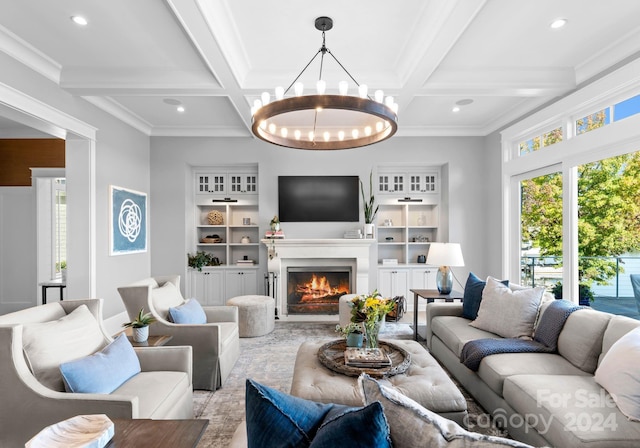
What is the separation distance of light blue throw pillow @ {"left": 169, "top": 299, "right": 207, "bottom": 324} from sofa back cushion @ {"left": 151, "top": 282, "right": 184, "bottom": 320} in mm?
77

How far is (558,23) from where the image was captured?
111 inches

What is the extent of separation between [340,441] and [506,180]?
5.11 metres

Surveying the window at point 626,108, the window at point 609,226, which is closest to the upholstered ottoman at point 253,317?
the window at point 609,226

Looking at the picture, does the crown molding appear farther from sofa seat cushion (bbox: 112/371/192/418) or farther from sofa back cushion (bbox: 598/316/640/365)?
sofa back cushion (bbox: 598/316/640/365)

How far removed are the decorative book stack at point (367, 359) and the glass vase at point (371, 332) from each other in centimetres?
13

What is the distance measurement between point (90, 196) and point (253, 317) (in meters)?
2.37

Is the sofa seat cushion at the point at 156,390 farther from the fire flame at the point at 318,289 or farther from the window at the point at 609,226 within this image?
the window at the point at 609,226

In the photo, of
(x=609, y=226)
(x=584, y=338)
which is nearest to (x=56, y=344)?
(x=584, y=338)

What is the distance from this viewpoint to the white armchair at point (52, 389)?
1.71 metres

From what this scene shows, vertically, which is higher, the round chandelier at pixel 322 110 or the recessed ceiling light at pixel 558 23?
the recessed ceiling light at pixel 558 23

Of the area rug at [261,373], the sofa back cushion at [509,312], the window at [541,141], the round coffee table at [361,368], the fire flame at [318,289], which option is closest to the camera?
the round coffee table at [361,368]

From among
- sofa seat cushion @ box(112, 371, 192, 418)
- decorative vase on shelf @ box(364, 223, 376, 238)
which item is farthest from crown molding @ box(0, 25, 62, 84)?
decorative vase on shelf @ box(364, 223, 376, 238)

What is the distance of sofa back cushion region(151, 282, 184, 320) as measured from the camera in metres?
3.16

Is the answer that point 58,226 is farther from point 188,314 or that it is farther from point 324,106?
point 324,106
